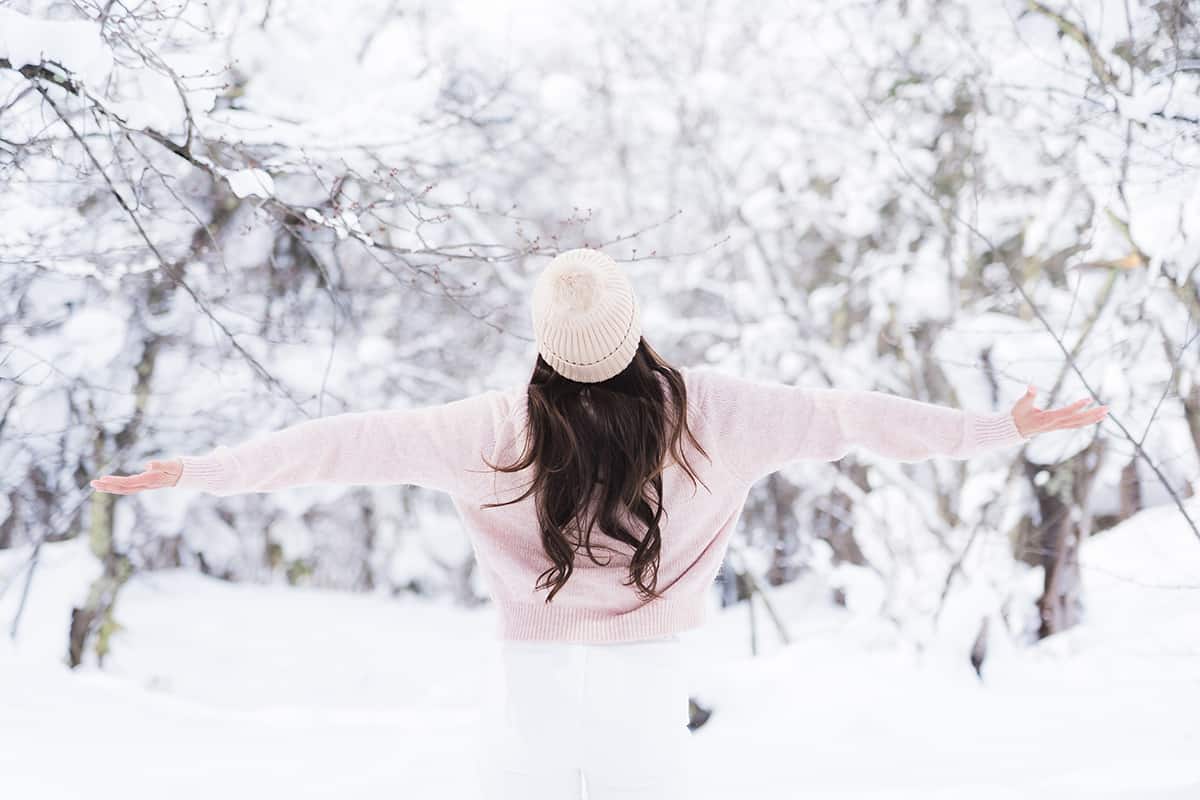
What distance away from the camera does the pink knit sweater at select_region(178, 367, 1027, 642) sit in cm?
158

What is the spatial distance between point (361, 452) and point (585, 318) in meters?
0.42

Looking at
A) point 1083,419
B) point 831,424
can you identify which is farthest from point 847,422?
point 1083,419

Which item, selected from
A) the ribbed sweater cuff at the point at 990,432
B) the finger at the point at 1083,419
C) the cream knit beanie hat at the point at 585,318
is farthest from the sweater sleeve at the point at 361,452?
the finger at the point at 1083,419

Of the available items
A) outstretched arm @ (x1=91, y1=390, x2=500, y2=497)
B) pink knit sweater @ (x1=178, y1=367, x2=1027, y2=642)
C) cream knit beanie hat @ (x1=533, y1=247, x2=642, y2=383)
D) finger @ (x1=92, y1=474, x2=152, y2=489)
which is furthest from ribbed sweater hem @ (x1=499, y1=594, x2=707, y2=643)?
finger @ (x1=92, y1=474, x2=152, y2=489)

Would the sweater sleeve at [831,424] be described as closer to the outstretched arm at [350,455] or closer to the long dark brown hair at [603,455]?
the long dark brown hair at [603,455]

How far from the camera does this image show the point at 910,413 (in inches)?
62.9

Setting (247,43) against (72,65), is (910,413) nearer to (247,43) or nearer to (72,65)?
(72,65)

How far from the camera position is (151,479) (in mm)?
1557

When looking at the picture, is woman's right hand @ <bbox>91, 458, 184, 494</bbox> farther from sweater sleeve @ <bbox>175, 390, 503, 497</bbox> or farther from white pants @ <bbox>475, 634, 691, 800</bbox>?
white pants @ <bbox>475, 634, 691, 800</bbox>

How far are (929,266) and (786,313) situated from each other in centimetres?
76

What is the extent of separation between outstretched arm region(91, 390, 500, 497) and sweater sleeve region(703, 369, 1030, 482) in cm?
38

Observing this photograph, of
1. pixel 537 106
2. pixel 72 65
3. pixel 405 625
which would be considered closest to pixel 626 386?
pixel 72 65

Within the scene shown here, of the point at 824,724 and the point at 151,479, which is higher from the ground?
the point at 151,479

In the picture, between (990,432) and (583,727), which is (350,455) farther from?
(990,432)
